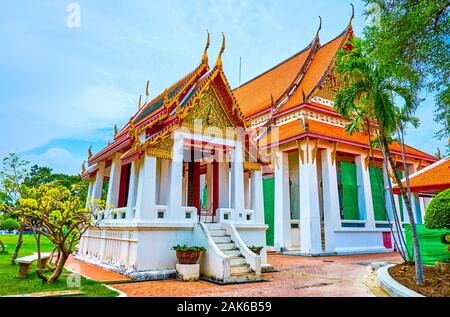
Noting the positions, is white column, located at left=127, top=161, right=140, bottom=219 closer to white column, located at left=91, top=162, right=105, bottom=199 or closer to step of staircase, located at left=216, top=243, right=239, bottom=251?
step of staircase, located at left=216, top=243, right=239, bottom=251

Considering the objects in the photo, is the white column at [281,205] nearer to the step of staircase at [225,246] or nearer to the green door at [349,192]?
the green door at [349,192]

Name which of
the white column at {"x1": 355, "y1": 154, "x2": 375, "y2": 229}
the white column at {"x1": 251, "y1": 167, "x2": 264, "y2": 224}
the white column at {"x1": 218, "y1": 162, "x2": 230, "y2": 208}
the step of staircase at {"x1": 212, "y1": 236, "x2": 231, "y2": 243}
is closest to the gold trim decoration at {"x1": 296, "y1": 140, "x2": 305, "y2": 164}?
the white column at {"x1": 355, "y1": 154, "x2": 375, "y2": 229}

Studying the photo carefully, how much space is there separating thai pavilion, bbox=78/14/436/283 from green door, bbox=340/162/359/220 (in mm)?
51

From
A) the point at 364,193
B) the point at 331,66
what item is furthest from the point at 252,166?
the point at 331,66

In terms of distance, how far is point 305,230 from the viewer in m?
14.4

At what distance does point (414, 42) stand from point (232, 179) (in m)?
5.61

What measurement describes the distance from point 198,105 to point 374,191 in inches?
471

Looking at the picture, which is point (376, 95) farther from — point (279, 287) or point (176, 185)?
point (176, 185)

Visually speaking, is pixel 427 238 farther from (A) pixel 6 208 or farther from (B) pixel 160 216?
(A) pixel 6 208

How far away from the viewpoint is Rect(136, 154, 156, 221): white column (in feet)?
25.9

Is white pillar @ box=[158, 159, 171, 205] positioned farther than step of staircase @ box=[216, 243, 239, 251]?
Yes

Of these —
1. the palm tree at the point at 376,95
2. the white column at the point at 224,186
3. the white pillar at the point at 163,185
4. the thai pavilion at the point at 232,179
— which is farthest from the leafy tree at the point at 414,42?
the white pillar at the point at 163,185

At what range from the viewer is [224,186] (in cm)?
1039

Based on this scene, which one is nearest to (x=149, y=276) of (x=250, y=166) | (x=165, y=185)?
(x=165, y=185)
